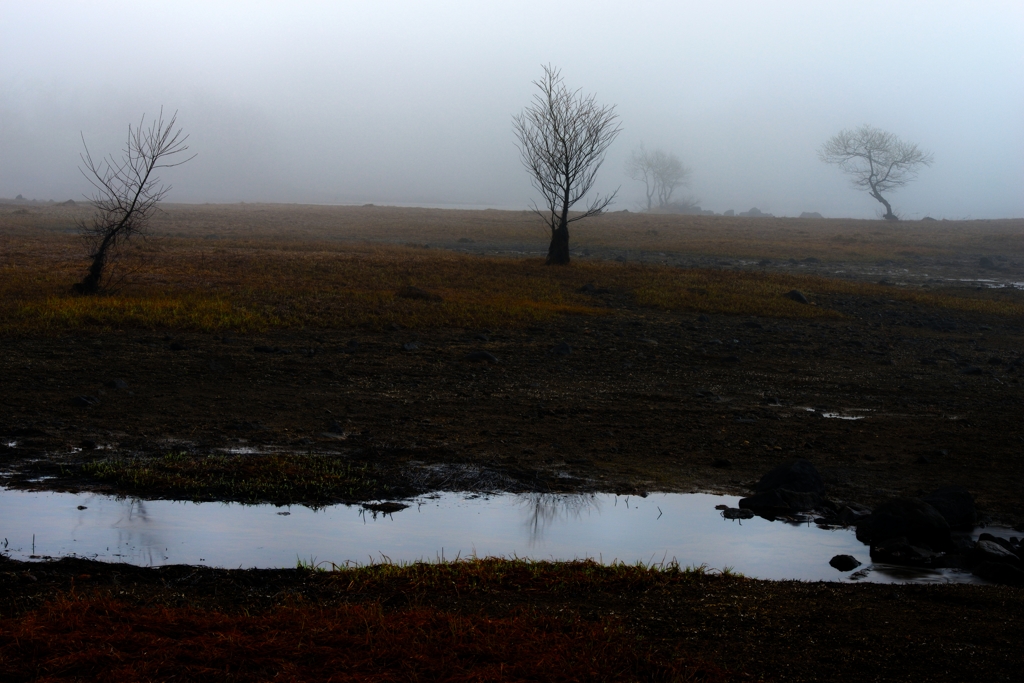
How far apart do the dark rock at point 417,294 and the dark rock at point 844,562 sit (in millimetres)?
12661

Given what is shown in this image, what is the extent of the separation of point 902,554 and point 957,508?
→ 0.95 m

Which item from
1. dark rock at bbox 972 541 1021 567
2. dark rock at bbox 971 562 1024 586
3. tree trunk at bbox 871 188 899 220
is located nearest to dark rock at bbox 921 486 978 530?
dark rock at bbox 972 541 1021 567

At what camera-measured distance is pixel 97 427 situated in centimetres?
844

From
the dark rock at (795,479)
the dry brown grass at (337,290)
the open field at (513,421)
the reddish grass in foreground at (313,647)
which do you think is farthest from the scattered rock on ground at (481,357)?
the reddish grass in foreground at (313,647)

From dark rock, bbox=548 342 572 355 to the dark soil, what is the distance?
7.93m

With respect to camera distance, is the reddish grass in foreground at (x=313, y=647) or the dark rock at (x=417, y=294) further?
the dark rock at (x=417, y=294)

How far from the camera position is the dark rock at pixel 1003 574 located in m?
5.50

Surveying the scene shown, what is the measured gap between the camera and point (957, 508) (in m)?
6.57

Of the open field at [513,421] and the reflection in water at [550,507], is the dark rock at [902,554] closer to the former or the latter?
the open field at [513,421]

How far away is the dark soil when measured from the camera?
163 inches

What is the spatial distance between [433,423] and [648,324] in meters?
8.03

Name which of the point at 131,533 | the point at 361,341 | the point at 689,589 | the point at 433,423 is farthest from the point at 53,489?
the point at 361,341

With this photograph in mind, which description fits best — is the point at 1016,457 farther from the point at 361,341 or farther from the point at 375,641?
the point at 361,341

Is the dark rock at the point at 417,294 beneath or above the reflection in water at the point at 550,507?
above
